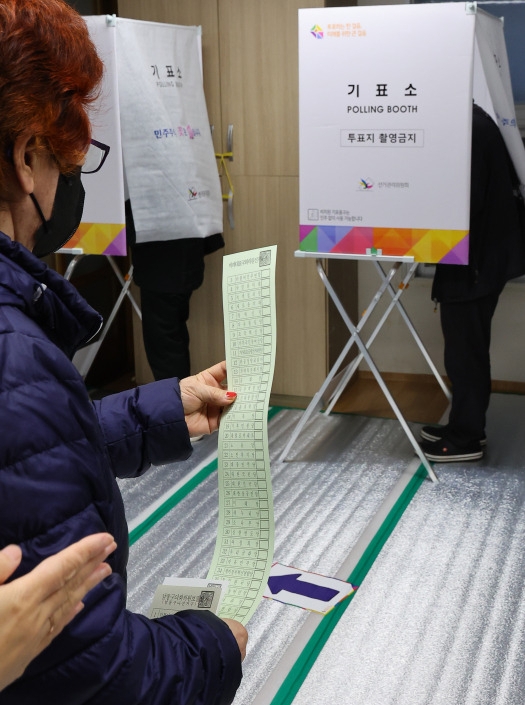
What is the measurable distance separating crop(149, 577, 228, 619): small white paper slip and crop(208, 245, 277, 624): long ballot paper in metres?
0.01

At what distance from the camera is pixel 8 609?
0.80m

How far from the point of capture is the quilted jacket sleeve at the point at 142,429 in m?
1.45

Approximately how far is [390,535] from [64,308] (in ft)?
7.89

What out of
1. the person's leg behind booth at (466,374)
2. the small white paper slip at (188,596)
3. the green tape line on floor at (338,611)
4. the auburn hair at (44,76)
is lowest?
the green tape line on floor at (338,611)

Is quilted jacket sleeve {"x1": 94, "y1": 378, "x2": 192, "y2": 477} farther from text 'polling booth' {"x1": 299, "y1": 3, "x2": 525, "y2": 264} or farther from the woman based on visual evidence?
text 'polling booth' {"x1": 299, "y1": 3, "x2": 525, "y2": 264}

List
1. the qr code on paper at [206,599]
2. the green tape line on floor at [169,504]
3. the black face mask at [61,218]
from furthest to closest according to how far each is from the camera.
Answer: the green tape line on floor at [169,504]
the qr code on paper at [206,599]
the black face mask at [61,218]

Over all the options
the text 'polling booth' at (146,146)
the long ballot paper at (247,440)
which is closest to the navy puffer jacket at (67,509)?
the long ballot paper at (247,440)

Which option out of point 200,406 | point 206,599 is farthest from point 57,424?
point 200,406

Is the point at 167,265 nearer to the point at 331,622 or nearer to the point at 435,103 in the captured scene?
the point at 435,103

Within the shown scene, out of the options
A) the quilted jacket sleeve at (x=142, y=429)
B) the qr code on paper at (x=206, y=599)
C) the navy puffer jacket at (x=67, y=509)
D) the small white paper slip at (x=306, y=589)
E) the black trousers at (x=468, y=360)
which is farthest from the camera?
the black trousers at (x=468, y=360)

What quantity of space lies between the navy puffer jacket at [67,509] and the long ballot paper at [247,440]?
0.22 meters

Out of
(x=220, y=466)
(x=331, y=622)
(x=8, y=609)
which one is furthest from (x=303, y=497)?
(x=8, y=609)

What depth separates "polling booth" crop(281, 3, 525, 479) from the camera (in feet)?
11.1

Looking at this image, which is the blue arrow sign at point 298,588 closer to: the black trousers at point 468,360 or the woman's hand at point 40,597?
the black trousers at point 468,360
